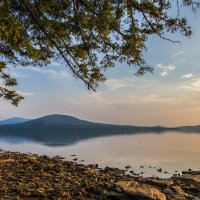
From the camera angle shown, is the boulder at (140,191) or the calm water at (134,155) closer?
the boulder at (140,191)

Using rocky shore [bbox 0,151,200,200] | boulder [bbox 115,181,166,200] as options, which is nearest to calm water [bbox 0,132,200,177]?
rocky shore [bbox 0,151,200,200]

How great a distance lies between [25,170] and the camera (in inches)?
532

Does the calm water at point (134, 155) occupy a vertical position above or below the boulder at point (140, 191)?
above

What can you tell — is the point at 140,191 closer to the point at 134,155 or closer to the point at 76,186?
the point at 76,186

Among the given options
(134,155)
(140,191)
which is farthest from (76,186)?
(134,155)

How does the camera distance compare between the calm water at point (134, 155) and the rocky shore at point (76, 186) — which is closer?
the rocky shore at point (76, 186)

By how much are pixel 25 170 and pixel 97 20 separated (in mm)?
6190

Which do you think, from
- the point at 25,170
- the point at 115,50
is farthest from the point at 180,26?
the point at 25,170

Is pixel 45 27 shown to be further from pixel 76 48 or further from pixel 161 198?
pixel 161 198

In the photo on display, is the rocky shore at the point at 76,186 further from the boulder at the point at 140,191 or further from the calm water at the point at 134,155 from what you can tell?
the calm water at the point at 134,155

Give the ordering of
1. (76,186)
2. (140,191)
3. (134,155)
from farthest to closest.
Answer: (134,155) → (76,186) → (140,191)

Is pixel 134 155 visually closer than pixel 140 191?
No

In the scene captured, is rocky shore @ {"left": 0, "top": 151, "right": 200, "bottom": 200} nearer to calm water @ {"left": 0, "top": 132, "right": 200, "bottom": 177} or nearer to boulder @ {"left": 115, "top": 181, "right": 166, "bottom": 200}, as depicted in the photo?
boulder @ {"left": 115, "top": 181, "right": 166, "bottom": 200}

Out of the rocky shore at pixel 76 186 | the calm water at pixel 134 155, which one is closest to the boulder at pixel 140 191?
the rocky shore at pixel 76 186
